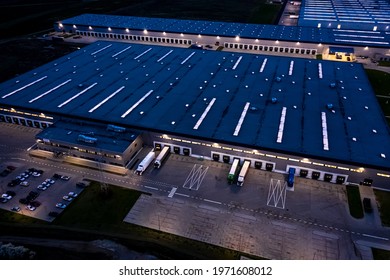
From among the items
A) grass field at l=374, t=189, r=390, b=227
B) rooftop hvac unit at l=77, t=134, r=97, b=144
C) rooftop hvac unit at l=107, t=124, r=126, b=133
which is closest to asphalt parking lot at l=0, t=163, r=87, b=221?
rooftop hvac unit at l=77, t=134, r=97, b=144

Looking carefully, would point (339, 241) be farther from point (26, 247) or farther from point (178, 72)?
point (178, 72)

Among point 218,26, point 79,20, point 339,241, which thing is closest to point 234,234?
point 339,241

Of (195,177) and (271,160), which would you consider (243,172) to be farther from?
(195,177)

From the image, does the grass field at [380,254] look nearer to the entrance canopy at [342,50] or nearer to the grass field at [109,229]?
the grass field at [109,229]

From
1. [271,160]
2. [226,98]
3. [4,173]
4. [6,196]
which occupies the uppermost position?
[226,98]

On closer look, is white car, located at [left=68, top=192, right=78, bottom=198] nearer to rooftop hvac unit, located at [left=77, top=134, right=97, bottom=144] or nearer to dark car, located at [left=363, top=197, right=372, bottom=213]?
rooftop hvac unit, located at [left=77, top=134, right=97, bottom=144]

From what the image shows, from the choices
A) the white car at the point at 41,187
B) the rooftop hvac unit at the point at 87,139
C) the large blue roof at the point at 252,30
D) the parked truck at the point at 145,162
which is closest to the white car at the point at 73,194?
the white car at the point at 41,187

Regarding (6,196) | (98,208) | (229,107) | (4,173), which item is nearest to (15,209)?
(6,196)
